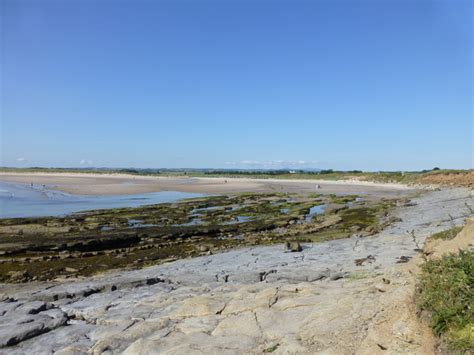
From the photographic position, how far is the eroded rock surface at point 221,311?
20.2 feet

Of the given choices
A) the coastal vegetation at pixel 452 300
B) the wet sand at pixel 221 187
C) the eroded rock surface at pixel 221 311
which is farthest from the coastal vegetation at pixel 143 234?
the wet sand at pixel 221 187

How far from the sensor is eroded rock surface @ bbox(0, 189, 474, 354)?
6172 mm

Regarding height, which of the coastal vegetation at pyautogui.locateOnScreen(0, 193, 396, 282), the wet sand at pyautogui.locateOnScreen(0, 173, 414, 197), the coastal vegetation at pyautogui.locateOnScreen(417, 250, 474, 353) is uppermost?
the coastal vegetation at pyautogui.locateOnScreen(417, 250, 474, 353)

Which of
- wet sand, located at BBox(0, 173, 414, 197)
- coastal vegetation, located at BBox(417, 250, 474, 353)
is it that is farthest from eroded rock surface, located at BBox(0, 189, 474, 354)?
wet sand, located at BBox(0, 173, 414, 197)

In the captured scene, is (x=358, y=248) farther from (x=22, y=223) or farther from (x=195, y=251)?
(x=22, y=223)

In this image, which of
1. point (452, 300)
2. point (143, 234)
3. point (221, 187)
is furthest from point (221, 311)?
point (221, 187)

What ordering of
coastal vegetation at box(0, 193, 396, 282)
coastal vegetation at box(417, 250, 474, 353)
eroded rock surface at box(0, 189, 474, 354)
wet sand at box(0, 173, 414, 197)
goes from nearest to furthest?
coastal vegetation at box(417, 250, 474, 353) < eroded rock surface at box(0, 189, 474, 354) < coastal vegetation at box(0, 193, 396, 282) < wet sand at box(0, 173, 414, 197)

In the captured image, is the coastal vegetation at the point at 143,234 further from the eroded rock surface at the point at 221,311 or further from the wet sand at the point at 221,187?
the wet sand at the point at 221,187

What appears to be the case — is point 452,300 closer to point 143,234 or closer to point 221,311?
→ point 221,311

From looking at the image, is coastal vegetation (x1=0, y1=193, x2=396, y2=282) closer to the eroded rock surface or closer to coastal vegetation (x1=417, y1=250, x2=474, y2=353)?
the eroded rock surface

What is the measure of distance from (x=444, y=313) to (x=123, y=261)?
14528mm

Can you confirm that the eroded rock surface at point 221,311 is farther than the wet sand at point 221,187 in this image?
No

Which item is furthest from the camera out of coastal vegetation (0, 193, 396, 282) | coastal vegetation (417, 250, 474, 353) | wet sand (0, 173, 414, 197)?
wet sand (0, 173, 414, 197)

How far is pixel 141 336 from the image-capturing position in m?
7.36
